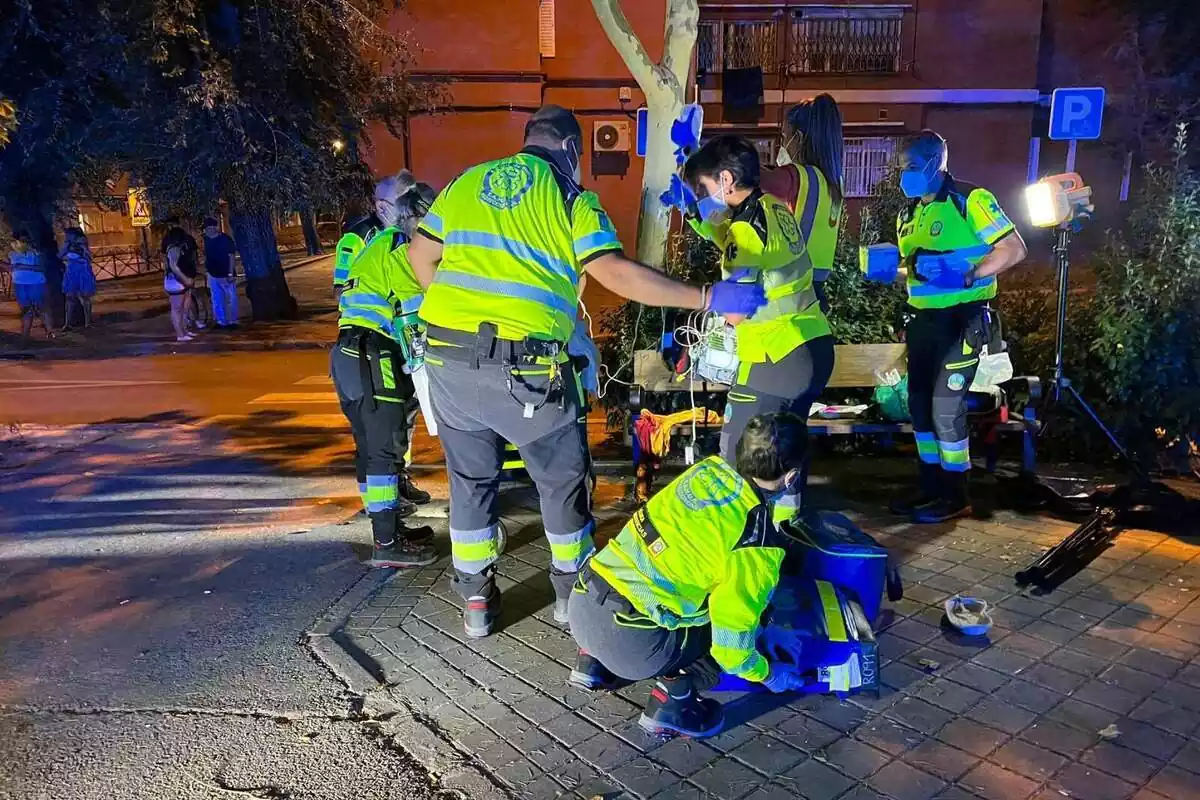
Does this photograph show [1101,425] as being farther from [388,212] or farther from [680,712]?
[388,212]

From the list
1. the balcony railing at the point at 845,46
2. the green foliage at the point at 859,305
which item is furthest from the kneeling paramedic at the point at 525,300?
the balcony railing at the point at 845,46

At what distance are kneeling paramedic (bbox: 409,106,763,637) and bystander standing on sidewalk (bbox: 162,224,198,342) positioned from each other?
1182 centimetres

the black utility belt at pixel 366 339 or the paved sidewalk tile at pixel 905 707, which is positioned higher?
the black utility belt at pixel 366 339

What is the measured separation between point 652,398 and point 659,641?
3163 millimetres

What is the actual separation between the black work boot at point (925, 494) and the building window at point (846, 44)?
1566cm

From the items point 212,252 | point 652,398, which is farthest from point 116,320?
point 652,398

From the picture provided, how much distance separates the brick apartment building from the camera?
58.8 feet

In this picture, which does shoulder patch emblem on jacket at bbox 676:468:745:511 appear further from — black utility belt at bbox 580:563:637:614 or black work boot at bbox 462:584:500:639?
black work boot at bbox 462:584:500:639

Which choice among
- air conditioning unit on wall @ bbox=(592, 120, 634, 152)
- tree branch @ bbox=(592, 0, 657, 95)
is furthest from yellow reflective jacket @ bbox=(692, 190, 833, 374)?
air conditioning unit on wall @ bbox=(592, 120, 634, 152)

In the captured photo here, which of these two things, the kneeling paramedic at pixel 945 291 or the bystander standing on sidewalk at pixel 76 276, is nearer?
the kneeling paramedic at pixel 945 291

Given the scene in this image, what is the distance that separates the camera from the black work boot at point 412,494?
593 cm

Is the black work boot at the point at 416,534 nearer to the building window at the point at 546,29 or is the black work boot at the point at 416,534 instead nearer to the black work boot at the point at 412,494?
the black work boot at the point at 412,494

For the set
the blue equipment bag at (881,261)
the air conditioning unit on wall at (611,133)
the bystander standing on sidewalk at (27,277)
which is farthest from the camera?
the air conditioning unit on wall at (611,133)

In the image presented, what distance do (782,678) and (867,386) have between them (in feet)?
11.0
